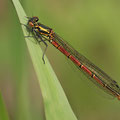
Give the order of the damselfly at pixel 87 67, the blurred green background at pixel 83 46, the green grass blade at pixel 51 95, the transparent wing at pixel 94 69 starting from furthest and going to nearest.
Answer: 1. the blurred green background at pixel 83 46
2. the transparent wing at pixel 94 69
3. the damselfly at pixel 87 67
4. the green grass blade at pixel 51 95

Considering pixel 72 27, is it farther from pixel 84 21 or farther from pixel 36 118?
pixel 36 118

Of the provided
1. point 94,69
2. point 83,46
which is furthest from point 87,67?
point 83,46

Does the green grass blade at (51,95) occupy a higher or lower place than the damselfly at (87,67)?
lower

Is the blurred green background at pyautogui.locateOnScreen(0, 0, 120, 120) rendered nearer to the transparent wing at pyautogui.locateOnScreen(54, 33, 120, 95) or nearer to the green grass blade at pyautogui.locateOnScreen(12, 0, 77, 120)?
the transparent wing at pyautogui.locateOnScreen(54, 33, 120, 95)

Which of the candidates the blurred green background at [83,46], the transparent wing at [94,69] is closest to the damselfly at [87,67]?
the transparent wing at [94,69]

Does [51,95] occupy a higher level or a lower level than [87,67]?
lower

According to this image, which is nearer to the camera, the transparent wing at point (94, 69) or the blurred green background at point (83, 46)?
the transparent wing at point (94, 69)

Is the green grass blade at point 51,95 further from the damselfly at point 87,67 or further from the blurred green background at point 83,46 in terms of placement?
the blurred green background at point 83,46

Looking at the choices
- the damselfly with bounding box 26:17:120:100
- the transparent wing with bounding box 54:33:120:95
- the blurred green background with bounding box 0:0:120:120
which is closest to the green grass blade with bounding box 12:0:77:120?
the damselfly with bounding box 26:17:120:100

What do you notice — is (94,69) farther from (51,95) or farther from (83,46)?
(51,95)

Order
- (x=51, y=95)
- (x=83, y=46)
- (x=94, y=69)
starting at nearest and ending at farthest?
(x=51, y=95)
(x=94, y=69)
(x=83, y=46)

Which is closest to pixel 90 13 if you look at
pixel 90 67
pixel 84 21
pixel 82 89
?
pixel 84 21
